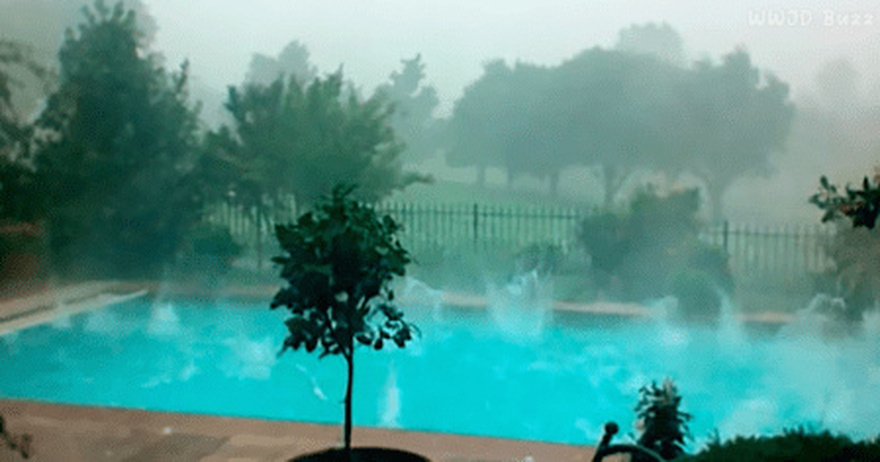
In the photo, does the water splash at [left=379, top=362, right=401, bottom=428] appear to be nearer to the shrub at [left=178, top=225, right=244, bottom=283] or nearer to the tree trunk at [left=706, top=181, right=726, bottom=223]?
the shrub at [left=178, top=225, right=244, bottom=283]

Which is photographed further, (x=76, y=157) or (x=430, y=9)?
(x=76, y=157)

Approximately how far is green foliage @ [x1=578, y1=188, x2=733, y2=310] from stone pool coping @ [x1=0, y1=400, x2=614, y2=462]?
9.76ft

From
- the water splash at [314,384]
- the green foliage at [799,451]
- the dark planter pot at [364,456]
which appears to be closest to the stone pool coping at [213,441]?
the dark planter pot at [364,456]

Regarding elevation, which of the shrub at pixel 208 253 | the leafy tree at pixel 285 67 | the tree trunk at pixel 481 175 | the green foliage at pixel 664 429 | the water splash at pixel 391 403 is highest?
the leafy tree at pixel 285 67

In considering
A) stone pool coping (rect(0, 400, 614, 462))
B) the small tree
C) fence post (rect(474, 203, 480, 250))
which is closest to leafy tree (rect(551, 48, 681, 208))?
fence post (rect(474, 203, 480, 250))

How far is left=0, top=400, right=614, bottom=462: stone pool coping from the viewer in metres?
5.13

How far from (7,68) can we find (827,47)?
22.6 ft

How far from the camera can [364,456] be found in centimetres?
417

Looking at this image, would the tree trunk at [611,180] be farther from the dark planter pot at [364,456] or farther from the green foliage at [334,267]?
the dark planter pot at [364,456]

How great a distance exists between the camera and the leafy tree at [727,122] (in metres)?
7.47

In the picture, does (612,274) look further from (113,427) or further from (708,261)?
(113,427)

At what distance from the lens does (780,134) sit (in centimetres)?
756

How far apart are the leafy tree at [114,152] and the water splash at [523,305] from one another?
9.74 feet

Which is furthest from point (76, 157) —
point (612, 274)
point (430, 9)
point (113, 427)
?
point (612, 274)
